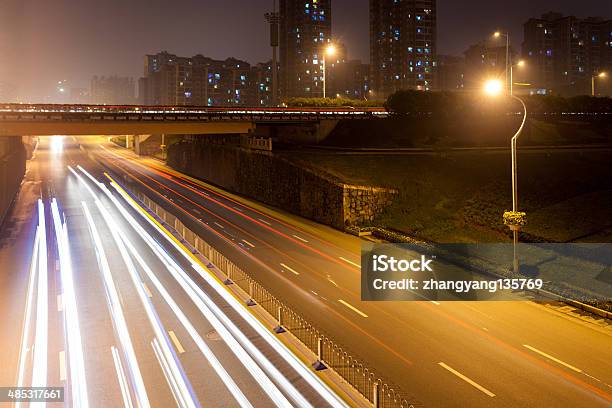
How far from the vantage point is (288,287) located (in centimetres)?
2644

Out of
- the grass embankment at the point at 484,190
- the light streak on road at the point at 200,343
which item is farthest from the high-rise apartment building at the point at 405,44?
the light streak on road at the point at 200,343

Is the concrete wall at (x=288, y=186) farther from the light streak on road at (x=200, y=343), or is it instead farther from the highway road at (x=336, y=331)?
the light streak on road at (x=200, y=343)

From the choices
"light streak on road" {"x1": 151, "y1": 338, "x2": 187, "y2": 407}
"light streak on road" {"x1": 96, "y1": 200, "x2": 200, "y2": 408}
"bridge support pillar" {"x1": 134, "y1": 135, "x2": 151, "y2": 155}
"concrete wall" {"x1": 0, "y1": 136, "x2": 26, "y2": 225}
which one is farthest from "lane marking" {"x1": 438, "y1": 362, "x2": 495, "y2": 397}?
"bridge support pillar" {"x1": 134, "y1": 135, "x2": 151, "y2": 155}

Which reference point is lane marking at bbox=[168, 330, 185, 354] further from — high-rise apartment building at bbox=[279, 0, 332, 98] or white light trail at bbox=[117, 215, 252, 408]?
high-rise apartment building at bbox=[279, 0, 332, 98]

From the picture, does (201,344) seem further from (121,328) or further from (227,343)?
(121,328)

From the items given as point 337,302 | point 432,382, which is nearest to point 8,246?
point 337,302

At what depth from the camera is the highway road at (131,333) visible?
15703mm

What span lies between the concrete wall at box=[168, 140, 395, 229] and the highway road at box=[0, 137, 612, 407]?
3.90 meters

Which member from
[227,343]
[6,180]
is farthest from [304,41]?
[227,343]

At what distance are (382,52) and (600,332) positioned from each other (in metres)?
180

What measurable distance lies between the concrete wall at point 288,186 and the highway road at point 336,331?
3.90m

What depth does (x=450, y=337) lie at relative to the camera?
65.5 ft

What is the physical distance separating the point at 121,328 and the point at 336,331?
8.61 metres

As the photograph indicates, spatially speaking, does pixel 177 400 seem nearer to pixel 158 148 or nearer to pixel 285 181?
pixel 285 181
